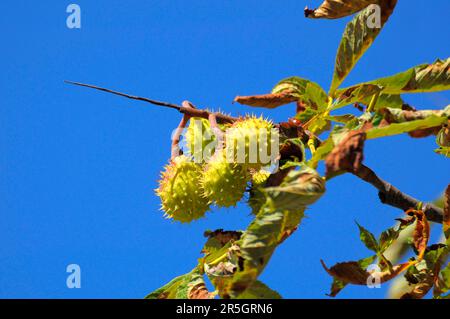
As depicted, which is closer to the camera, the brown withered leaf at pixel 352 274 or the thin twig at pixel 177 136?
the brown withered leaf at pixel 352 274

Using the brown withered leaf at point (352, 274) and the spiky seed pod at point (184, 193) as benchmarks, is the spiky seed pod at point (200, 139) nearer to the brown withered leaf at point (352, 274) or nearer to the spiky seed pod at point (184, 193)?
the spiky seed pod at point (184, 193)

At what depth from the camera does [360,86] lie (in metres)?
1.87

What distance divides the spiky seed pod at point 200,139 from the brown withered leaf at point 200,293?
Answer: 1.56 feet

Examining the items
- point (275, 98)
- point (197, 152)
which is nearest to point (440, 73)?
point (275, 98)

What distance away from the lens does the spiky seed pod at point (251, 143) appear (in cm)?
196

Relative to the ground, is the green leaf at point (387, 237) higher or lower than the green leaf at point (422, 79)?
lower

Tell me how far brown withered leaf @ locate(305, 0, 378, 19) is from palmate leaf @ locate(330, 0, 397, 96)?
0.03m

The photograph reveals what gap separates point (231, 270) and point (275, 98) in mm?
640

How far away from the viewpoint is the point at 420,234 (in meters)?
1.90

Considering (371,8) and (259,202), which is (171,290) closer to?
(259,202)

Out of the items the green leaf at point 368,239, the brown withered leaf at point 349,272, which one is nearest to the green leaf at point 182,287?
the brown withered leaf at point 349,272

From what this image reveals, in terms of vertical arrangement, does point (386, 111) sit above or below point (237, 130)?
below

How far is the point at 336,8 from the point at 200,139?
622 mm

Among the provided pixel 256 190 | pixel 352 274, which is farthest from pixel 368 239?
pixel 256 190
